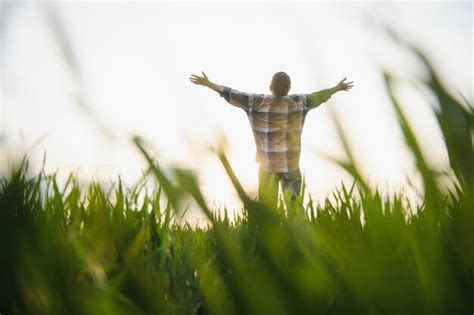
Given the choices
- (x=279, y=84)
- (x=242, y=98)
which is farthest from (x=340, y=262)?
(x=242, y=98)

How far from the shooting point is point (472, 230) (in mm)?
372

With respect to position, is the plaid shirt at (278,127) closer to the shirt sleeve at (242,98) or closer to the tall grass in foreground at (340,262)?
the shirt sleeve at (242,98)

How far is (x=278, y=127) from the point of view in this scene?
4312 mm

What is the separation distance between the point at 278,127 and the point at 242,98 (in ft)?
1.70

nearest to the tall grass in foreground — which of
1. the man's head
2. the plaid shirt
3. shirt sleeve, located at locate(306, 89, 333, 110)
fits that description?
shirt sleeve, located at locate(306, 89, 333, 110)

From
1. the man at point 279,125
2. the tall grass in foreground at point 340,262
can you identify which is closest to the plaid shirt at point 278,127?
the man at point 279,125

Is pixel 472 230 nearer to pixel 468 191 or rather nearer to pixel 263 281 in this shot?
pixel 468 191

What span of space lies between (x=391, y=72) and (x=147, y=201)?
3.76 feet

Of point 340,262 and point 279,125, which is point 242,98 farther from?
point 340,262

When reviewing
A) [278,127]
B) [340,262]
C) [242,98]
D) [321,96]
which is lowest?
[340,262]

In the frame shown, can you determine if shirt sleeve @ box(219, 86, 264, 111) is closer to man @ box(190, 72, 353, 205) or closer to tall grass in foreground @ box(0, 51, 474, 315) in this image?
man @ box(190, 72, 353, 205)

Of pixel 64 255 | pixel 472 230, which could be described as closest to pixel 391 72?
pixel 472 230

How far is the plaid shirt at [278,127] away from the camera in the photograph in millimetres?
4273

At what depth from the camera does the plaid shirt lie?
4273 mm
